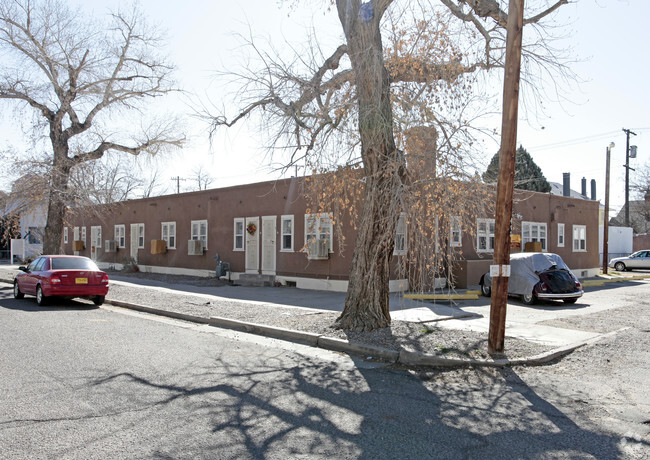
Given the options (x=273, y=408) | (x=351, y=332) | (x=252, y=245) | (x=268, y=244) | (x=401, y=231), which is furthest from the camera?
(x=252, y=245)

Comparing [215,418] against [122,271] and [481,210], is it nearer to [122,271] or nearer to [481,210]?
[481,210]

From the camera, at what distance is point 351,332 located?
9.26 metres

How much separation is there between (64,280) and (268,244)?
27.5ft

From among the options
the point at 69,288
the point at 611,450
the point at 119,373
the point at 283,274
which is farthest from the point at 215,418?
the point at 283,274

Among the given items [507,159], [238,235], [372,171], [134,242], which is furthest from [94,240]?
[507,159]

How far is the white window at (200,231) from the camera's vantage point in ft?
77.3

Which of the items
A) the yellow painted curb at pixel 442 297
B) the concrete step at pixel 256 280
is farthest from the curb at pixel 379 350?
the concrete step at pixel 256 280

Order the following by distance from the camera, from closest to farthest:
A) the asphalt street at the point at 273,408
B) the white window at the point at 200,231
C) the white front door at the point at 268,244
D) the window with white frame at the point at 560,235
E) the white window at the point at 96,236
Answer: the asphalt street at the point at 273,408, the white front door at the point at 268,244, the white window at the point at 200,231, the window with white frame at the point at 560,235, the white window at the point at 96,236

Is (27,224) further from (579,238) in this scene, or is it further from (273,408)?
(273,408)

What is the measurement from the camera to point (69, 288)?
44.4 ft

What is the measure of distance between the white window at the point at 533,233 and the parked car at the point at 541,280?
797cm

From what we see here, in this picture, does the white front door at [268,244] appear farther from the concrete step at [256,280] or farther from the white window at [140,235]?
the white window at [140,235]

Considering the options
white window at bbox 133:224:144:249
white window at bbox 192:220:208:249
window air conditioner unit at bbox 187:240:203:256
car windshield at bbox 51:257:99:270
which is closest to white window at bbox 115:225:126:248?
white window at bbox 133:224:144:249

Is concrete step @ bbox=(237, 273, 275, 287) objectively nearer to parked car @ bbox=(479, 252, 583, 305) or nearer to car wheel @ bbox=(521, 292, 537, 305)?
parked car @ bbox=(479, 252, 583, 305)
